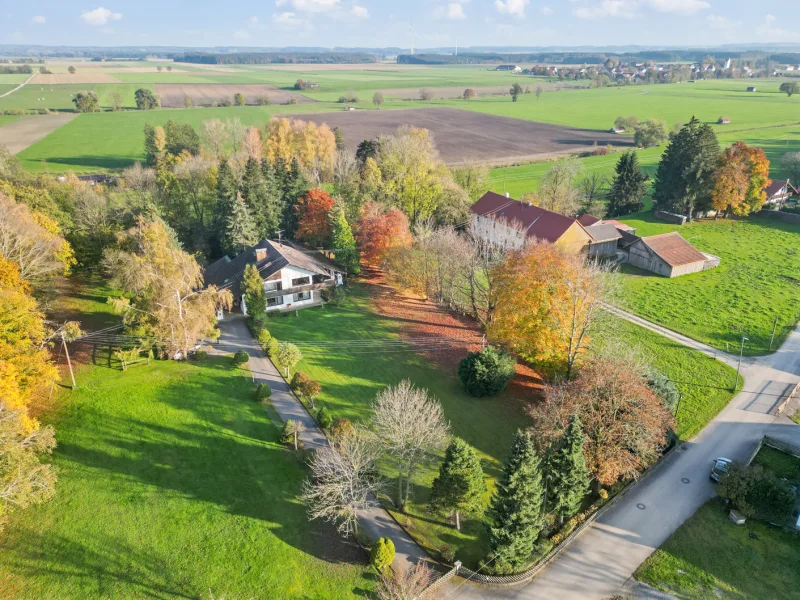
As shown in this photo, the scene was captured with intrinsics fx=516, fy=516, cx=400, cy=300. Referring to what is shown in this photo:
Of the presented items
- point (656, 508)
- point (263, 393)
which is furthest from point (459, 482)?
point (263, 393)

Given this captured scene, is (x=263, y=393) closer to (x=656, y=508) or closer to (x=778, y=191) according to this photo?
(x=656, y=508)

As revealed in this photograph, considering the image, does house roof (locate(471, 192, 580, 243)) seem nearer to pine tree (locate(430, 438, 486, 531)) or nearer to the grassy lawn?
the grassy lawn

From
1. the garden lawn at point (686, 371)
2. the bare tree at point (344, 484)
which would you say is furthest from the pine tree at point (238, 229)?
the garden lawn at point (686, 371)

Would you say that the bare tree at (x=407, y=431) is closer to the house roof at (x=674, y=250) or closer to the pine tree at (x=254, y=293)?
the pine tree at (x=254, y=293)

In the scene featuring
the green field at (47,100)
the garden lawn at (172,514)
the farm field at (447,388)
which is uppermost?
the green field at (47,100)

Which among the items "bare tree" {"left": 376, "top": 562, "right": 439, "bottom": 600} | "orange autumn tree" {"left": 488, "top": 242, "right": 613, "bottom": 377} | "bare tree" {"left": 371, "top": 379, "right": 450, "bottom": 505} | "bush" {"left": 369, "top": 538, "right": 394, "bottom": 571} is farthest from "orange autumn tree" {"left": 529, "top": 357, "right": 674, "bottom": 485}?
"bush" {"left": 369, "top": 538, "right": 394, "bottom": 571}

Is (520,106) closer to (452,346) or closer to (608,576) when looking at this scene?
(452,346)

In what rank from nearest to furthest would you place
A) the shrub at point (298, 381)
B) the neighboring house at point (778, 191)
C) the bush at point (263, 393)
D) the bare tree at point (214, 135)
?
the bush at point (263, 393) → the shrub at point (298, 381) → the neighboring house at point (778, 191) → the bare tree at point (214, 135)
